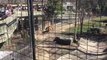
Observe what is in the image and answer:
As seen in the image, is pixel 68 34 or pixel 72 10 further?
pixel 68 34

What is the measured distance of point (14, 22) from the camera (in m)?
4.27

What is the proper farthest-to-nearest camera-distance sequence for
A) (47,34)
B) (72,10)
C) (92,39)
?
(47,34), (92,39), (72,10)

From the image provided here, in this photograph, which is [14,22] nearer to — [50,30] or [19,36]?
[19,36]

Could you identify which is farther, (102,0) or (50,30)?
(50,30)

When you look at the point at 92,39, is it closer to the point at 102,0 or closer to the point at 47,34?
the point at 47,34

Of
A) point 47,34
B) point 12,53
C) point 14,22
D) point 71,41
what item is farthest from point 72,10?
point 12,53

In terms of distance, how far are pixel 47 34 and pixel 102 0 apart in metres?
3.12

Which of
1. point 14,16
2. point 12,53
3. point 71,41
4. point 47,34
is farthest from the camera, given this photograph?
point 47,34

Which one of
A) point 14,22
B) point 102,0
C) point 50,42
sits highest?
point 102,0

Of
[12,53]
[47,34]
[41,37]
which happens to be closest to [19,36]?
[41,37]

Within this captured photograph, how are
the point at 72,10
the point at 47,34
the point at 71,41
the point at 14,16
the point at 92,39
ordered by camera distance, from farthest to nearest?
the point at 47,34
the point at 92,39
the point at 71,41
the point at 14,16
the point at 72,10

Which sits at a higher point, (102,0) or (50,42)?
(102,0)

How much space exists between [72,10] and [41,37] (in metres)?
1.29

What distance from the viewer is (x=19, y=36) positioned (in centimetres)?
441
